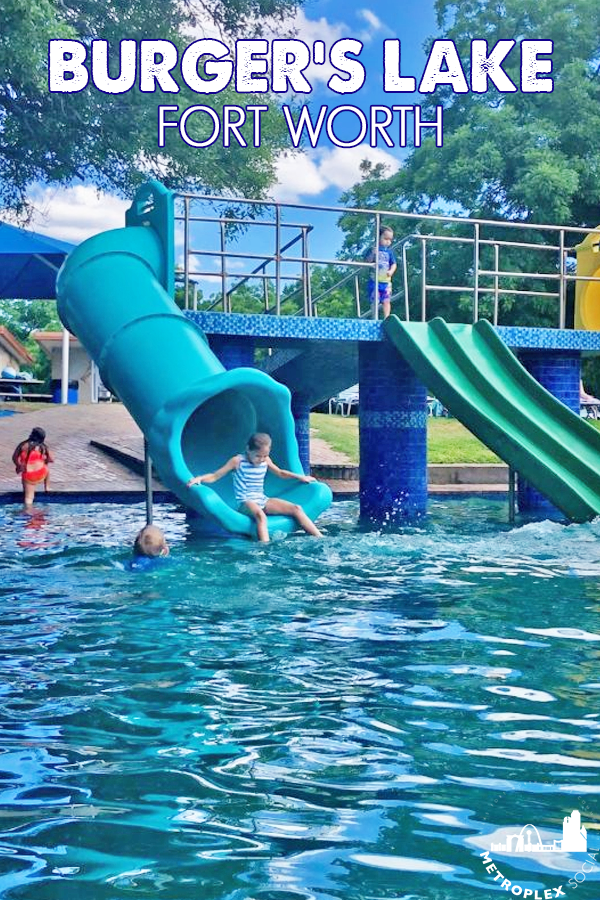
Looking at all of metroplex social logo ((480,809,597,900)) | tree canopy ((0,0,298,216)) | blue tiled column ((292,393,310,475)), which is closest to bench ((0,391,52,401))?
tree canopy ((0,0,298,216))

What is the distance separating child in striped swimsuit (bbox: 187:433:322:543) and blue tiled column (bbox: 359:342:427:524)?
2990mm

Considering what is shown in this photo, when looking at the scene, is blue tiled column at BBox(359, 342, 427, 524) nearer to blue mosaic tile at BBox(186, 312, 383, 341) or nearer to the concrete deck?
blue mosaic tile at BBox(186, 312, 383, 341)

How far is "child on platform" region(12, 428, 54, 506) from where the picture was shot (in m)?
13.7

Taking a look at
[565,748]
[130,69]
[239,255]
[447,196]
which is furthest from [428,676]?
[447,196]

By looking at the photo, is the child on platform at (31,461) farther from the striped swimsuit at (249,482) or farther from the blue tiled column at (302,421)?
the striped swimsuit at (249,482)

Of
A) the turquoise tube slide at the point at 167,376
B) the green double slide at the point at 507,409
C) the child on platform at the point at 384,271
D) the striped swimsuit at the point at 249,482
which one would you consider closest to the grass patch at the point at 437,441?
the child on platform at the point at 384,271

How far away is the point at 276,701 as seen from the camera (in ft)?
15.5

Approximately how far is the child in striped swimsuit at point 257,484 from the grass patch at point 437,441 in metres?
7.46

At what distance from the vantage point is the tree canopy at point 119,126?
831 inches

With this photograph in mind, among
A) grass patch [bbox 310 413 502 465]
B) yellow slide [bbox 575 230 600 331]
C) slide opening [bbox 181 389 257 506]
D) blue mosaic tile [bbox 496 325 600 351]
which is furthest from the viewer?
grass patch [bbox 310 413 502 465]

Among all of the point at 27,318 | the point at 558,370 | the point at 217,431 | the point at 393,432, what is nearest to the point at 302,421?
the point at 393,432

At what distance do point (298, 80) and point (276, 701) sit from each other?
14.4m

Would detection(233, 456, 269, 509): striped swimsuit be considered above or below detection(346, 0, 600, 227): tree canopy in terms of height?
below

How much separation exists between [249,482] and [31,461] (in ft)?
15.4
